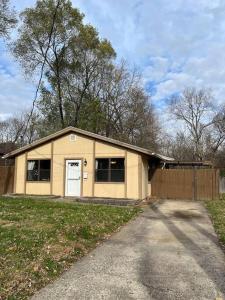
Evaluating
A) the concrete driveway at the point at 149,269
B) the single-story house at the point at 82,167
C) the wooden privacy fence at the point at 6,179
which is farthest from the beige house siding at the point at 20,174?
the concrete driveway at the point at 149,269

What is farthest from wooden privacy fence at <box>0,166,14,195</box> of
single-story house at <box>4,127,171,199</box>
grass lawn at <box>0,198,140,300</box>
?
grass lawn at <box>0,198,140,300</box>

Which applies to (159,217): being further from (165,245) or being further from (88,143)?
(88,143)

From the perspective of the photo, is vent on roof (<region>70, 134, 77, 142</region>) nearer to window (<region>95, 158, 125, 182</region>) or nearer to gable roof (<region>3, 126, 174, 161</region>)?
gable roof (<region>3, 126, 174, 161</region>)

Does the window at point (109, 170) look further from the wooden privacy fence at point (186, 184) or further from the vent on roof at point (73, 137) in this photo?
the wooden privacy fence at point (186, 184)

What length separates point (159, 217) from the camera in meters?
13.6

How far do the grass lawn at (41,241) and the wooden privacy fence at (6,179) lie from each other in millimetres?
9235

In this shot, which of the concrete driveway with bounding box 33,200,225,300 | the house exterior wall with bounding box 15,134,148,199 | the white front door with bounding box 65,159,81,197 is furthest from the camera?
the white front door with bounding box 65,159,81,197

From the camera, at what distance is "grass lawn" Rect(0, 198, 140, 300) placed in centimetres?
586

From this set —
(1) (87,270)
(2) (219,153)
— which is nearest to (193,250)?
(1) (87,270)

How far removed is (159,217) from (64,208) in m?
3.66

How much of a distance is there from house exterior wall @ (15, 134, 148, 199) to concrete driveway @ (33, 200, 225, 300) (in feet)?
26.7

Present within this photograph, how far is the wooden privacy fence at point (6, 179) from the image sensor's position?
2275 centimetres

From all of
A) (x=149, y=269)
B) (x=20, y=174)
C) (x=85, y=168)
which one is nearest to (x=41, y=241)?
(x=149, y=269)

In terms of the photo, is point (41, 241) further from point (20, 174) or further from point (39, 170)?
point (20, 174)
